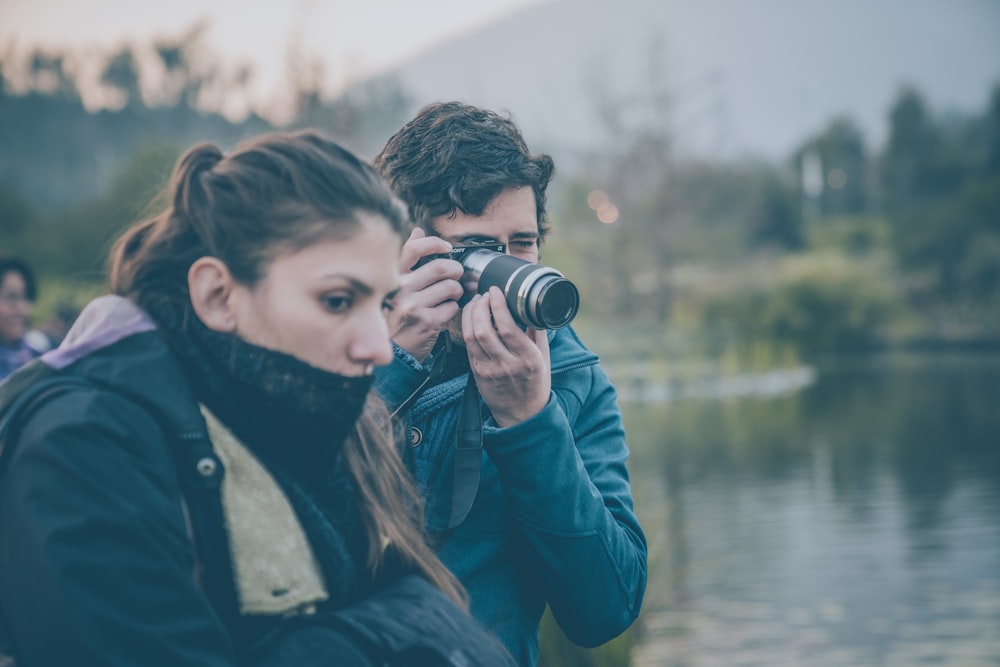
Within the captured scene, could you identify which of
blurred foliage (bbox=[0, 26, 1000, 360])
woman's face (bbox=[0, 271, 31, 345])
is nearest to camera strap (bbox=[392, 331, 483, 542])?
woman's face (bbox=[0, 271, 31, 345])

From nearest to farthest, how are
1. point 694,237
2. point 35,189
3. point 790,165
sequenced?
point 694,237 → point 35,189 → point 790,165

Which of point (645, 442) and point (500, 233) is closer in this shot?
point (500, 233)

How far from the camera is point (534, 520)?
162 centimetres

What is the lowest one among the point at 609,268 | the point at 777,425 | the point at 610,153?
the point at 777,425

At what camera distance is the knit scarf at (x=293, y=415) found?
3.70 ft

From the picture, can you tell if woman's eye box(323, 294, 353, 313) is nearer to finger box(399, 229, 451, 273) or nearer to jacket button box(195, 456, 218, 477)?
jacket button box(195, 456, 218, 477)

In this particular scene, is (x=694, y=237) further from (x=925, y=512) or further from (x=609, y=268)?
(x=925, y=512)

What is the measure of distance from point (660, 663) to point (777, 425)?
8.45 metres

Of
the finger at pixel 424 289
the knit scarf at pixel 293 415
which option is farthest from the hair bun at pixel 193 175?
the finger at pixel 424 289

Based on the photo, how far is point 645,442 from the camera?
12398 millimetres

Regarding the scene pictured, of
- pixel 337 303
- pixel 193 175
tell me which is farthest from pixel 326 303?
pixel 193 175

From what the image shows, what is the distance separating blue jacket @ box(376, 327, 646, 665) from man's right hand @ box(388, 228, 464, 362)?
0.12 ft

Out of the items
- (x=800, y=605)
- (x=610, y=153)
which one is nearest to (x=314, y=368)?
(x=800, y=605)

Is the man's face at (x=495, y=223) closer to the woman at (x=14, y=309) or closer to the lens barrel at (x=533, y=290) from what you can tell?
the lens barrel at (x=533, y=290)
